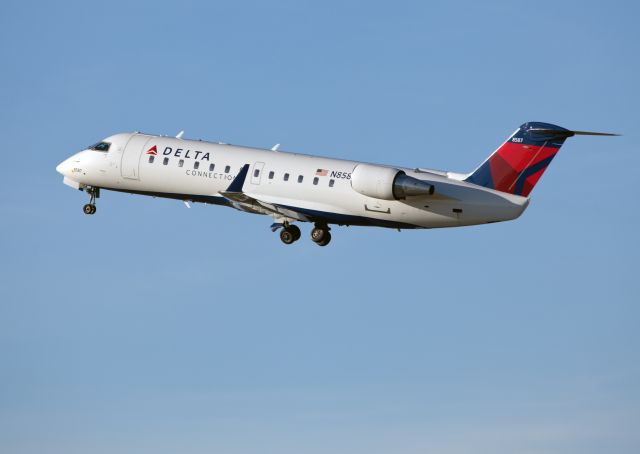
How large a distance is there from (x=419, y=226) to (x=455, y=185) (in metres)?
1.85

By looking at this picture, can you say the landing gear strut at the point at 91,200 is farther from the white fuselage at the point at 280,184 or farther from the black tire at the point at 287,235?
the black tire at the point at 287,235

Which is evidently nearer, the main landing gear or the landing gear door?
the main landing gear

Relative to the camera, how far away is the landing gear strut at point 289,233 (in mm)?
50562

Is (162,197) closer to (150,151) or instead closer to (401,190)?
(150,151)

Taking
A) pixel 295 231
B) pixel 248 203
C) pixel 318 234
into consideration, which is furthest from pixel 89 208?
pixel 318 234

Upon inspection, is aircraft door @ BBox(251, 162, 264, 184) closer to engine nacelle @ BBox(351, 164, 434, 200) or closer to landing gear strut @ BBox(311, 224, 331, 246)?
landing gear strut @ BBox(311, 224, 331, 246)

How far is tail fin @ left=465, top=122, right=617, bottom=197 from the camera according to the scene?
47938 millimetres

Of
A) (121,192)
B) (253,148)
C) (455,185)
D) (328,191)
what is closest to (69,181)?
(121,192)

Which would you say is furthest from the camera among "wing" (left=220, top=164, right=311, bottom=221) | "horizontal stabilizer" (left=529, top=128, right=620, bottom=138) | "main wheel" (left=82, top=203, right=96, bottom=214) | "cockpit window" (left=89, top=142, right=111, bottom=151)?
"main wheel" (left=82, top=203, right=96, bottom=214)

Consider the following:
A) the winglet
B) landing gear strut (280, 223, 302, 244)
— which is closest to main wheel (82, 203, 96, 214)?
the winglet

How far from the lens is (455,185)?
159 ft

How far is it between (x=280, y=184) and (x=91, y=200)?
353 inches

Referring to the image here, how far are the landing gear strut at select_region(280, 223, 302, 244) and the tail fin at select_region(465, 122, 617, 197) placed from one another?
6.66 metres

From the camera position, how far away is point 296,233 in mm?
50750
